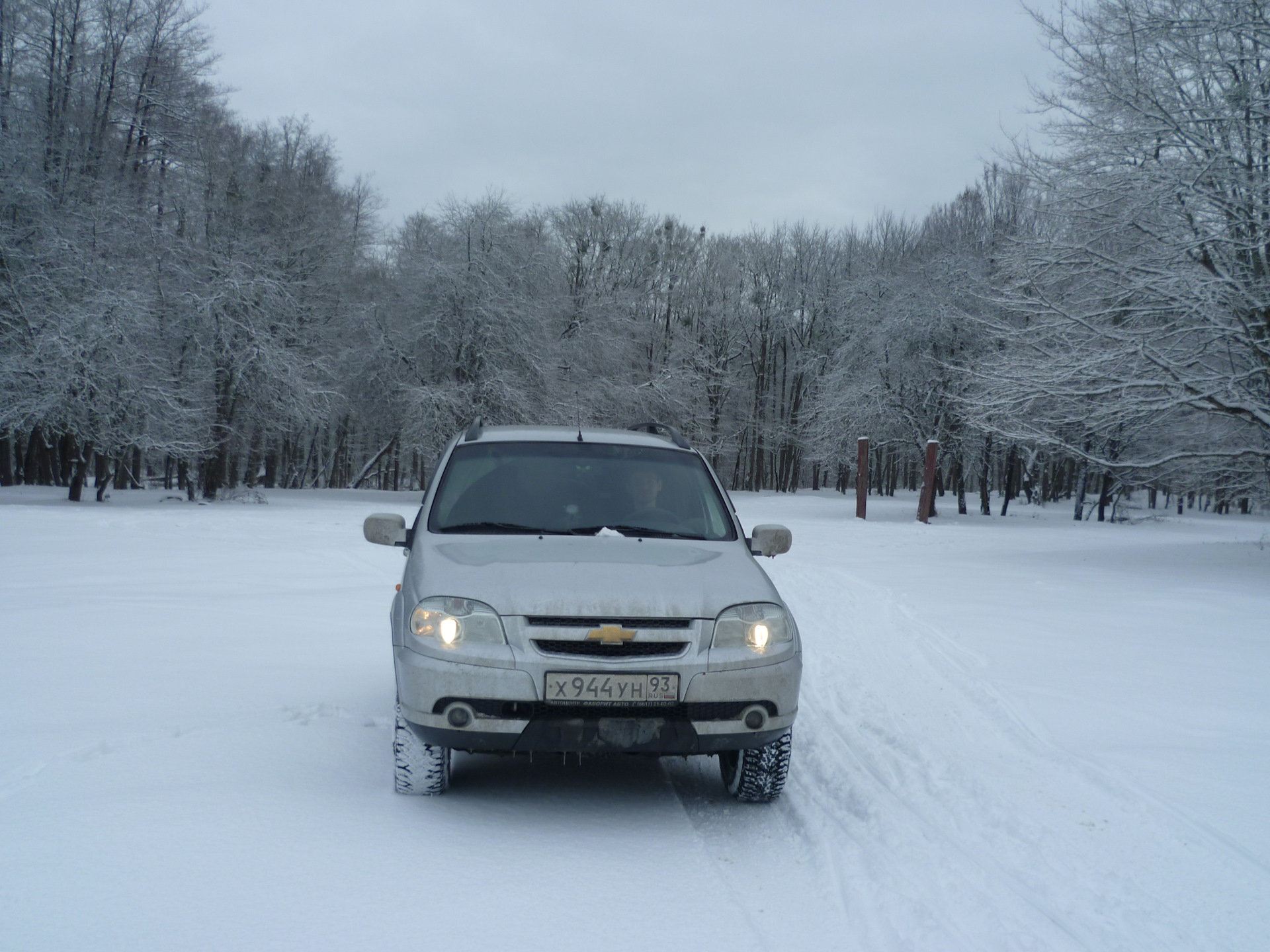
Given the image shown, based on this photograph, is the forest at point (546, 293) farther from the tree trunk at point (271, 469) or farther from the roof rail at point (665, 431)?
the roof rail at point (665, 431)

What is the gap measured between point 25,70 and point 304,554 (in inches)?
797

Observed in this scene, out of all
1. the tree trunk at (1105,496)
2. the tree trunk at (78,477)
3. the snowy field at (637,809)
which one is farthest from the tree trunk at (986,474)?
the tree trunk at (78,477)

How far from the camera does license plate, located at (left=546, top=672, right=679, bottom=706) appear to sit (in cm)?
394

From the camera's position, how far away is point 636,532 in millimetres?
5031

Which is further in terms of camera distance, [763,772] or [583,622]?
[763,772]

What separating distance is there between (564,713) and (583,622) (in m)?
0.38

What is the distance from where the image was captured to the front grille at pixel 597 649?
4.02m

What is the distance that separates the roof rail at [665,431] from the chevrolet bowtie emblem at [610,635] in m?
1.84

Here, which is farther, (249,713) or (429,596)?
(249,713)

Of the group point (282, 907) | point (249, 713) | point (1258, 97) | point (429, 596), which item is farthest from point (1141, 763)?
point (1258, 97)

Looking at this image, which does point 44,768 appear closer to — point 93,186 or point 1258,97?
point 1258,97

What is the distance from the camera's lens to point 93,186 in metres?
26.1

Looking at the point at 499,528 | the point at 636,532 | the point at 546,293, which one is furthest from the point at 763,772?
the point at 546,293

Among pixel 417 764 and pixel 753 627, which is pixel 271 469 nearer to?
pixel 417 764
